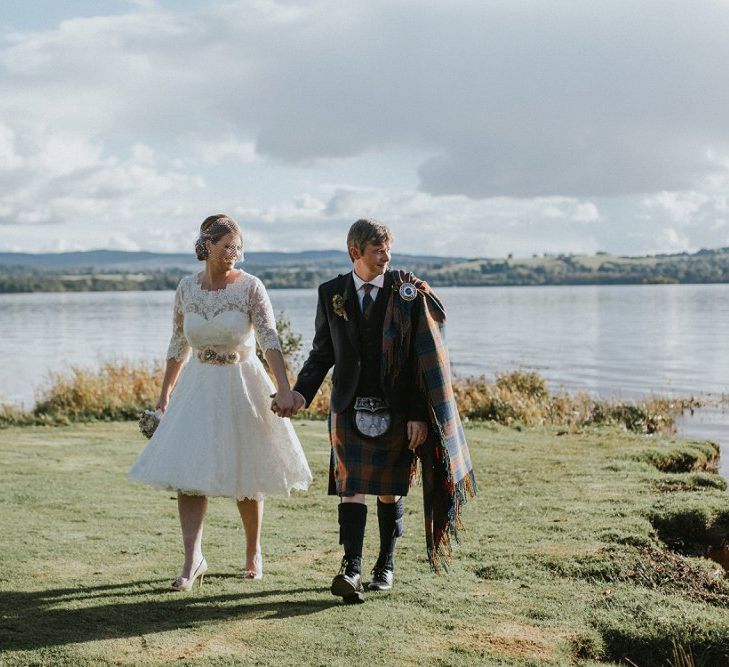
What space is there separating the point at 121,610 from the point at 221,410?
4.19ft

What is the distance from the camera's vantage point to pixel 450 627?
17.7ft

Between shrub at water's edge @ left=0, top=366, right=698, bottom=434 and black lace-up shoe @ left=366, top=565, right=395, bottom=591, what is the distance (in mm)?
9670

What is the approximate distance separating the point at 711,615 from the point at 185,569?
3.13 metres

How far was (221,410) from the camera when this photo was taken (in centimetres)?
591

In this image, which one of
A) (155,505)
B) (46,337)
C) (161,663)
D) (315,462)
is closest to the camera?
(161,663)

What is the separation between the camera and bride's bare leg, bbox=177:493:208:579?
5977 millimetres

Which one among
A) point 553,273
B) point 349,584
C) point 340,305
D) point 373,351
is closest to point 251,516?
point 349,584

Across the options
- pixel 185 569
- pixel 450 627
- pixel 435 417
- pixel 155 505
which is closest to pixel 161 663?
pixel 185 569

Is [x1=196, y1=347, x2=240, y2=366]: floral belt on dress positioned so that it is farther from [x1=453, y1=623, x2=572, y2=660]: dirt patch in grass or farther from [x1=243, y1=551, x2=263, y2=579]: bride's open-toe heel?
[x1=453, y1=623, x2=572, y2=660]: dirt patch in grass

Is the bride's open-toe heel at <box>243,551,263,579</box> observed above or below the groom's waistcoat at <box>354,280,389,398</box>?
below

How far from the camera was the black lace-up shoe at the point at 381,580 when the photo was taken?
237 inches

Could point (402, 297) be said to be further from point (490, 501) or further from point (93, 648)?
point (490, 501)

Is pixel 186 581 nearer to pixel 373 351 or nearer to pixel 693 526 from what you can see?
pixel 373 351

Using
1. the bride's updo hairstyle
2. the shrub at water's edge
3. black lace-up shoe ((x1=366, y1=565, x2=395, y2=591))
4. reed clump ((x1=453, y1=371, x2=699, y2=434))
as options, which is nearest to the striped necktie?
the bride's updo hairstyle
